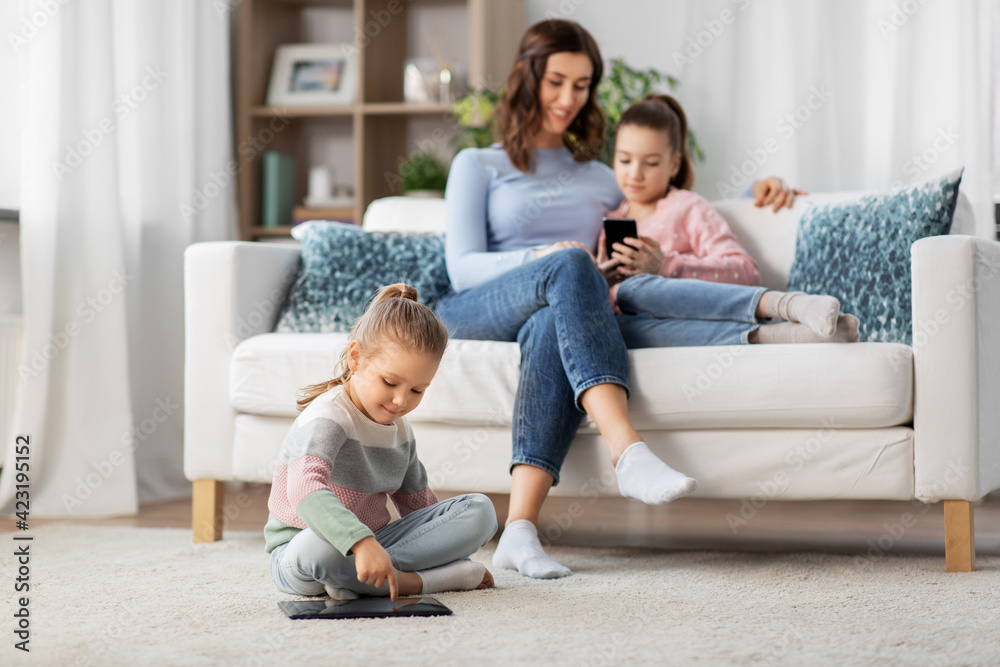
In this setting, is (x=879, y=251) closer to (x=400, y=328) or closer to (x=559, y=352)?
(x=559, y=352)

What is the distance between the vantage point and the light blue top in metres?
2.11

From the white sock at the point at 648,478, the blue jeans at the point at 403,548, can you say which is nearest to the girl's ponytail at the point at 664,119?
the white sock at the point at 648,478

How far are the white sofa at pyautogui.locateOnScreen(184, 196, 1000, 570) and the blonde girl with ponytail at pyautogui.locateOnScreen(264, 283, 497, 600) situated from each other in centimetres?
34

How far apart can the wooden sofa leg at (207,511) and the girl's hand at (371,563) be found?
85 centimetres

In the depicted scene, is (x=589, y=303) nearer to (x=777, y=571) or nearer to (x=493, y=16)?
(x=777, y=571)

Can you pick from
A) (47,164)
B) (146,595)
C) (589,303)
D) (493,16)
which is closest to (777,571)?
(589,303)

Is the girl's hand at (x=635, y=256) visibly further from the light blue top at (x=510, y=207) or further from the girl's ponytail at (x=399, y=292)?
the girl's ponytail at (x=399, y=292)

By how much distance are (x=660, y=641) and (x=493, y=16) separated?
2506 mm

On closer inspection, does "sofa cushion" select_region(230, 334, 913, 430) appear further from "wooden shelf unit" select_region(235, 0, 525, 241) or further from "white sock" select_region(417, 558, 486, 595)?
"wooden shelf unit" select_region(235, 0, 525, 241)

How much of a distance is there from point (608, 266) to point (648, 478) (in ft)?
1.90

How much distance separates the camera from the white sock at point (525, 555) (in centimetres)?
153

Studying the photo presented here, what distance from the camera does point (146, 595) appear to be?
1420 mm

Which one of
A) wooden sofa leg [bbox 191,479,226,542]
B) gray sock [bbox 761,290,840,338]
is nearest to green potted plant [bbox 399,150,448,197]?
wooden sofa leg [bbox 191,479,226,542]

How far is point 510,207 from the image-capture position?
2.14m
